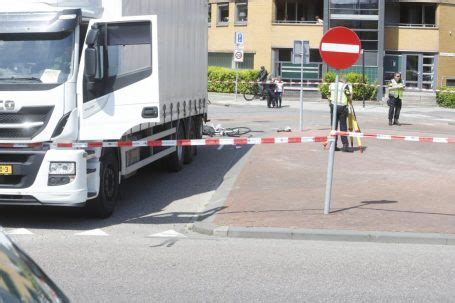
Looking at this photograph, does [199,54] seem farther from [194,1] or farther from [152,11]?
[152,11]

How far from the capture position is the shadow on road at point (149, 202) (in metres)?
9.88

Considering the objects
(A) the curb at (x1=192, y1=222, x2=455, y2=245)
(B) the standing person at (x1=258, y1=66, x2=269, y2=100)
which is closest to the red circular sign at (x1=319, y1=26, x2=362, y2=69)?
(A) the curb at (x1=192, y1=222, x2=455, y2=245)

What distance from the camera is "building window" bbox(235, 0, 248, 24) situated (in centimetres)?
4881

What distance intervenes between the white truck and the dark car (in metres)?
6.61

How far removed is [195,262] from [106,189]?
9.39 ft

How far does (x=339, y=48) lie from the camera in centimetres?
1016

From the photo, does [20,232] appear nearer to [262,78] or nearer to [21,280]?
[21,280]

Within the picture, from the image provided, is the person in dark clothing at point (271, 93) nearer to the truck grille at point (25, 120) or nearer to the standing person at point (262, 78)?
the standing person at point (262, 78)

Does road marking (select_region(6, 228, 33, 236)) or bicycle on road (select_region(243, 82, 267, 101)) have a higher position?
bicycle on road (select_region(243, 82, 267, 101))

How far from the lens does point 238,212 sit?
1010cm

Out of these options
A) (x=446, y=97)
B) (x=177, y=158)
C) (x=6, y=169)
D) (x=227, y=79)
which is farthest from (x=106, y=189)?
(x=227, y=79)

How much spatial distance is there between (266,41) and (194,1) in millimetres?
33467

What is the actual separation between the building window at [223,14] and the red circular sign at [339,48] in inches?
1597

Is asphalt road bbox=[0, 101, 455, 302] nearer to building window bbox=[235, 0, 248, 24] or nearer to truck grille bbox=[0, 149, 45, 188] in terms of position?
truck grille bbox=[0, 149, 45, 188]
